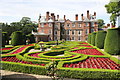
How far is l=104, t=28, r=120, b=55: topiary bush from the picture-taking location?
1320cm

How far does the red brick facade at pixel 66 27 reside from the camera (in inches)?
1583

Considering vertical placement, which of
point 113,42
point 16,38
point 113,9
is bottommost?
point 113,42

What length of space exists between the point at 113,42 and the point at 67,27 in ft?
95.5

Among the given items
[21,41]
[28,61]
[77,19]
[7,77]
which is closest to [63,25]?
[77,19]

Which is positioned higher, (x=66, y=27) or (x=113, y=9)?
(x=113, y=9)

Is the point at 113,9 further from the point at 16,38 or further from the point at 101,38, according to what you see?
the point at 16,38

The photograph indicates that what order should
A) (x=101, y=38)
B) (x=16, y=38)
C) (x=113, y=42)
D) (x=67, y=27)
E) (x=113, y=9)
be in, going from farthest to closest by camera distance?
(x=67, y=27) → (x=16, y=38) → (x=113, y=9) → (x=101, y=38) → (x=113, y=42)

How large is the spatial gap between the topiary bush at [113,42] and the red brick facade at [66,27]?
26.4m

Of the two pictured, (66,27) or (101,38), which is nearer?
(101,38)

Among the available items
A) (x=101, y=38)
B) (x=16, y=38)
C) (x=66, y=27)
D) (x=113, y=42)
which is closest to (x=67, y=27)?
(x=66, y=27)

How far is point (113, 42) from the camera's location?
44.1 feet

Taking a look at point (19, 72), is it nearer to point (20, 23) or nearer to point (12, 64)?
point (12, 64)

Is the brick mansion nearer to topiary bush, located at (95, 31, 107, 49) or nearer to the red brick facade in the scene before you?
the red brick facade

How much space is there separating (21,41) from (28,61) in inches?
675
